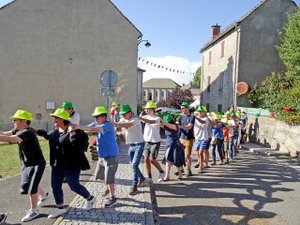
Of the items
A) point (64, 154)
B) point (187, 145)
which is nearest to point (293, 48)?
point (187, 145)

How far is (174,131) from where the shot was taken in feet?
24.2

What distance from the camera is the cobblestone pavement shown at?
4586 mm

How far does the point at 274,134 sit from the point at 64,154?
11735 millimetres

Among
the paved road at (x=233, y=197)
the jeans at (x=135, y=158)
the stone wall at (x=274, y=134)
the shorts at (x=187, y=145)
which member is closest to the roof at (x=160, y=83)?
the stone wall at (x=274, y=134)

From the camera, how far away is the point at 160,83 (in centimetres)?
9225

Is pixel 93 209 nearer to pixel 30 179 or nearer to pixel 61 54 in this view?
pixel 30 179

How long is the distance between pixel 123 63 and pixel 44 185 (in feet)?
49.8

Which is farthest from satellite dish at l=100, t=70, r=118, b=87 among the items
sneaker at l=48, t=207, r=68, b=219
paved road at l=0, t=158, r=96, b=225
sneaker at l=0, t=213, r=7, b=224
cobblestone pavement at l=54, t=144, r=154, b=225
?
sneaker at l=0, t=213, r=7, b=224

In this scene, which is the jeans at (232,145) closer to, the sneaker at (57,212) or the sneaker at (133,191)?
the sneaker at (133,191)

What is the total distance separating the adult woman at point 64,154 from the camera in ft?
15.1

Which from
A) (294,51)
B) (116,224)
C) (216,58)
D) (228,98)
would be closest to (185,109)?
(116,224)

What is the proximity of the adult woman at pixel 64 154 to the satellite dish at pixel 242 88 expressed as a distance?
56.0ft

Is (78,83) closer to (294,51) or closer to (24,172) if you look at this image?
(294,51)

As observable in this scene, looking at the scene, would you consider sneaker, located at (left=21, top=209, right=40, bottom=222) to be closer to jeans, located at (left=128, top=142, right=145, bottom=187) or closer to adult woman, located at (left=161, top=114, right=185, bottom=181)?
jeans, located at (left=128, top=142, right=145, bottom=187)
